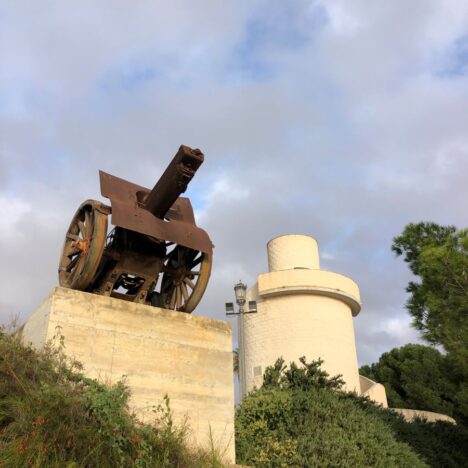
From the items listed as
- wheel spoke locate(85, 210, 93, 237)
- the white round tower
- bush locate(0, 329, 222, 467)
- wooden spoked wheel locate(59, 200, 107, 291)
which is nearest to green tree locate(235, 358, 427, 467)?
bush locate(0, 329, 222, 467)

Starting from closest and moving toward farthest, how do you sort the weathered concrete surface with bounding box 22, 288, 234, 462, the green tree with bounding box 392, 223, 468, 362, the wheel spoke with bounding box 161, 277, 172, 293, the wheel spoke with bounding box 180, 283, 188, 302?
the weathered concrete surface with bounding box 22, 288, 234, 462, the wheel spoke with bounding box 180, 283, 188, 302, the wheel spoke with bounding box 161, 277, 172, 293, the green tree with bounding box 392, 223, 468, 362

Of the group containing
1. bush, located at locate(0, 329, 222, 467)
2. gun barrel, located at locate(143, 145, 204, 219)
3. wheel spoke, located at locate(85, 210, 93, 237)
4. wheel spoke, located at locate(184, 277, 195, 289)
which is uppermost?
gun barrel, located at locate(143, 145, 204, 219)

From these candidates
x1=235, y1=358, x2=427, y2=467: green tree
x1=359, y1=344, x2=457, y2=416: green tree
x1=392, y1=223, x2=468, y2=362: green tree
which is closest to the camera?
x1=235, y1=358, x2=427, y2=467: green tree

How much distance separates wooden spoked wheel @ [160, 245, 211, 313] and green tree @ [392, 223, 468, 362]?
14.6 feet

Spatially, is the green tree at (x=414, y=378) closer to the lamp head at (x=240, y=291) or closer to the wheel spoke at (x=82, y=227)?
the lamp head at (x=240, y=291)

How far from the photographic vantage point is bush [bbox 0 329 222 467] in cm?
471

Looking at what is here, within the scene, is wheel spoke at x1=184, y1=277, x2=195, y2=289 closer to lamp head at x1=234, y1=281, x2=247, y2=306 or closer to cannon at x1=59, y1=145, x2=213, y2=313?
cannon at x1=59, y1=145, x2=213, y2=313

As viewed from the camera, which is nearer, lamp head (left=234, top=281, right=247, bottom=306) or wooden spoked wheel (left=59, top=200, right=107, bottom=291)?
wooden spoked wheel (left=59, top=200, right=107, bottom=291)

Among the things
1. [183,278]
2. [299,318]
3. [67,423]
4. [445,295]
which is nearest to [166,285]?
[183,278]

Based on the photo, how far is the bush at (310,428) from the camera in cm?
733

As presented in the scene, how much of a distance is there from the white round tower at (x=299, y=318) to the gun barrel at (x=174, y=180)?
1048 cm

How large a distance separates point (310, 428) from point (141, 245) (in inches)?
139

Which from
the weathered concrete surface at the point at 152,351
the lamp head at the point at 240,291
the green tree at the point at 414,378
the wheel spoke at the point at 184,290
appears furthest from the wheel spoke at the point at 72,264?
the green tree at the point at 414,378

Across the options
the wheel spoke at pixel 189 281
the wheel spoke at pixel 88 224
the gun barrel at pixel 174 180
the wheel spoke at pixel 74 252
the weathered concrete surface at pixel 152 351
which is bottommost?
the weathered concrete surface at pixel 152 351
